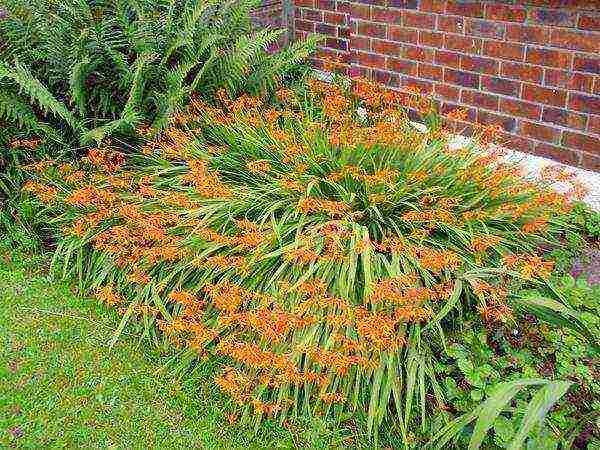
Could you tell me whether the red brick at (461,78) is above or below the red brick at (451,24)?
below

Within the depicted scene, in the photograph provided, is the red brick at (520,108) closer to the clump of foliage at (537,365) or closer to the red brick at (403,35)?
the red brick at (403,35)

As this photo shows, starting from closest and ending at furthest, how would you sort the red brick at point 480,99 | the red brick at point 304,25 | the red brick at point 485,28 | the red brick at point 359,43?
the red brick at point 485,28, the red brick at point 480,99, the red brick at point 359,43, the red brick at point 304,25

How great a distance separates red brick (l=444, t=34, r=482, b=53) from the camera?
14.4ft

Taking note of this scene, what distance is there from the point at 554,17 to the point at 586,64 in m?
0.34

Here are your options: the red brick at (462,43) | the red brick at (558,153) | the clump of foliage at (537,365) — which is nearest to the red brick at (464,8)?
the red brick at (462,43)

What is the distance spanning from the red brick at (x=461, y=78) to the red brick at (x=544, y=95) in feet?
1.26

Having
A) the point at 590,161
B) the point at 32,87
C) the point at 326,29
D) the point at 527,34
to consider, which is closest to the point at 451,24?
the point at 527,34

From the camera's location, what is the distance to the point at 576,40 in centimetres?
382

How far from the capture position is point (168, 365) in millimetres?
3248

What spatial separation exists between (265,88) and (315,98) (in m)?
0.37

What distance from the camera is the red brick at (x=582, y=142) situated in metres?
3.93

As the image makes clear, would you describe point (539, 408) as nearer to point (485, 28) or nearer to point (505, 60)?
point (505, 60)

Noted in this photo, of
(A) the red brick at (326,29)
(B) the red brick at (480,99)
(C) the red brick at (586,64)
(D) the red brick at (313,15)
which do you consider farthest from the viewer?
(D) the red brick at (313,15)

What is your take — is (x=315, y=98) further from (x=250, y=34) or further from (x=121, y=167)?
(x=121, y=167)
